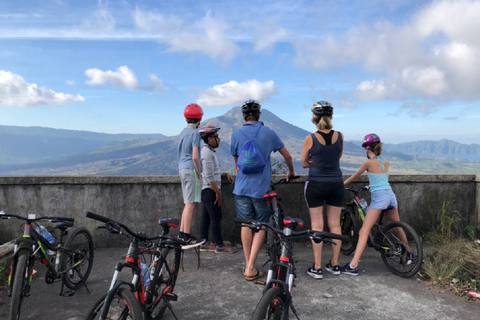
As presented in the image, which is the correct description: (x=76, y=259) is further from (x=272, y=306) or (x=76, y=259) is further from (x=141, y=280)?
(x=272, y=306)

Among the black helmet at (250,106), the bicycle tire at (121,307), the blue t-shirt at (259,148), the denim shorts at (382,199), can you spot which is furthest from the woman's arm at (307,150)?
the bicycle tire at (121,307)

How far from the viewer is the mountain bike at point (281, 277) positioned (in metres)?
2.43

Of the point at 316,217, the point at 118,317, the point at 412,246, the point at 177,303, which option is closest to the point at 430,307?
the point at 412,246

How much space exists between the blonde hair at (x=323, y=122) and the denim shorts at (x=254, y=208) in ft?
3.87

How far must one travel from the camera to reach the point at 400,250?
4836 millimetres

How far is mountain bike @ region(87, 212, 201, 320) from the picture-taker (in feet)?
8.00

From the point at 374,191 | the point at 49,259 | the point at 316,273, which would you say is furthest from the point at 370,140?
the point at 49,259

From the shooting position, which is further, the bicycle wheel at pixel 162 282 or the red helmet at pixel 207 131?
the red helmet at pixel 207 131

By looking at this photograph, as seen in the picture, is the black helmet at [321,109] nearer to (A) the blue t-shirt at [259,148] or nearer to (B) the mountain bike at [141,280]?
(A) the blue t-shirt at [259,148]

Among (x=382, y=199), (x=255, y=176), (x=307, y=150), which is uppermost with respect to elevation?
(x=307, y=150)

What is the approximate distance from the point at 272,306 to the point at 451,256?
3.75 m

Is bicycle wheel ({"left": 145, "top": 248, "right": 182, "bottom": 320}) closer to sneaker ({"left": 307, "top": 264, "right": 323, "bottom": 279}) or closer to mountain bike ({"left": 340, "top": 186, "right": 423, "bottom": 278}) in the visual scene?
sneaker ({"left": 307, "top": 264, "right": 323, "bottom": 279})

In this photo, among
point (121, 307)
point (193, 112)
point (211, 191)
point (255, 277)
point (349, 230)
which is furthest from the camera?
point (349, 230)

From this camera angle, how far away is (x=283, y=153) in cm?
448
